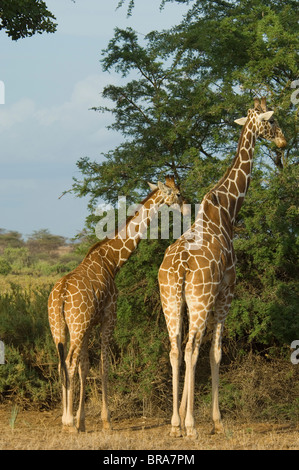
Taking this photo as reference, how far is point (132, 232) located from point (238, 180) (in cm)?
169

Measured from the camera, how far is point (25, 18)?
12.8m

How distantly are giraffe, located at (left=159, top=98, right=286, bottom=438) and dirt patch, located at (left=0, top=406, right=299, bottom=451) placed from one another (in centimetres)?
35

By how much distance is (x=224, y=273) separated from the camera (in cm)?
841

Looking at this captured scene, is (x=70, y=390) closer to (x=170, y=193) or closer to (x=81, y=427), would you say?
(x=81, y=427)

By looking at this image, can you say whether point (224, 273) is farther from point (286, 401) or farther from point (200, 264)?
point (286, 401)

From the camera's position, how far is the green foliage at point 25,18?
12.2 meters

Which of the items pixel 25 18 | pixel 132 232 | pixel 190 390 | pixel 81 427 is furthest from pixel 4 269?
pixel 190 390

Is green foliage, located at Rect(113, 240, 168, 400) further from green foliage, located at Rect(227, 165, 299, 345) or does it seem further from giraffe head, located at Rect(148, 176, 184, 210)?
giraffe head, located at Rect(148, 176, 184, 210)

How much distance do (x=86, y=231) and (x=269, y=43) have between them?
17.4 feet

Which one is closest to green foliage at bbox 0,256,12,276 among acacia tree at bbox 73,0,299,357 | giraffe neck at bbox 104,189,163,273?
acacia tree at bbox 73,0,299,357

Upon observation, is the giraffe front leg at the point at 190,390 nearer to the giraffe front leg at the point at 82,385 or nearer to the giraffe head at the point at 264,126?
the giraffe front leg at the point at 82,385

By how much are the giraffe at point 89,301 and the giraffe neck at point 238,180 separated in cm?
67

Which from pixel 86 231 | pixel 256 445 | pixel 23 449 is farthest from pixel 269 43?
pixel 23 449

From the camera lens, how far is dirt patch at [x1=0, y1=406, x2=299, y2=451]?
22.7 ft
